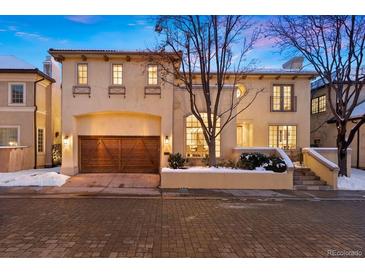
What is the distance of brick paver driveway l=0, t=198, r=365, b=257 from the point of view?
4828mm

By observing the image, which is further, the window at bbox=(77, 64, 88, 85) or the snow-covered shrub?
the window at bbox=(77, 64, 88, 85)

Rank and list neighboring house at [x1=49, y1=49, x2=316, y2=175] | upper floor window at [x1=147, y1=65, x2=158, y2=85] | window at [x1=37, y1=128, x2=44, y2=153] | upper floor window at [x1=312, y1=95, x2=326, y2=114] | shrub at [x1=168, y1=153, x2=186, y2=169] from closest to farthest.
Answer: shrub at [x1=168, y1=153, x2=186, y2=169], neighboring house at [x1=49, y1=49, x2=316, y2=175], upper floor window at [x1=147, y1=65, x2=158, y2=85], window at [x1=37, y1=128, x2=44, y2=153], upper floor window at [x1=312, y1=95, x2=326, y2=114]

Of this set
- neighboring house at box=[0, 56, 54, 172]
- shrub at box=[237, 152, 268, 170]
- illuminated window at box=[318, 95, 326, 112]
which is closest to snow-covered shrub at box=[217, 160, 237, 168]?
shrub at box=[237, 152, 268, 170]

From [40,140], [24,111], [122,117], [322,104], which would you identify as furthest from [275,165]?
[24,111]

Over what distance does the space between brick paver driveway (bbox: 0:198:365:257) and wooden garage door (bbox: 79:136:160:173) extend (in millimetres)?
5957

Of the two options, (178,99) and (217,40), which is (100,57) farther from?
(217,40)

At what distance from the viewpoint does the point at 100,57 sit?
14016mm

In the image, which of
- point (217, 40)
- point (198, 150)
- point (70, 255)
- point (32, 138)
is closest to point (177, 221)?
point (70, 255)

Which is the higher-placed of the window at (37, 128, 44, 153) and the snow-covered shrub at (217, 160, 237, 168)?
the window at (37, 128, 44, 153)

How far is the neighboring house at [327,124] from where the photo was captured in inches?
704

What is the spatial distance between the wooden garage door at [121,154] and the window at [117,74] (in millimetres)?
3163

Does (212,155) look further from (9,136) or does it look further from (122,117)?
(9,136)

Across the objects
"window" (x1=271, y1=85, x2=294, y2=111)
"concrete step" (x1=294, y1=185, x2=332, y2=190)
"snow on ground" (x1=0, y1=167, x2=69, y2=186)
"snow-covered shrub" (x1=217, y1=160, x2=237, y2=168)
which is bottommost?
"concrete step" (x1=294, y1=185, x2=332, y2=190)

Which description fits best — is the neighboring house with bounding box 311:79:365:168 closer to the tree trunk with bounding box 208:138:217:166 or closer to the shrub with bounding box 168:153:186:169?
the tree trunk with bounding box 208:138:217:166
